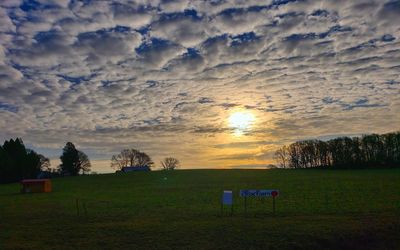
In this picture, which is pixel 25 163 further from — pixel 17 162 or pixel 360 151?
pixel 360 151

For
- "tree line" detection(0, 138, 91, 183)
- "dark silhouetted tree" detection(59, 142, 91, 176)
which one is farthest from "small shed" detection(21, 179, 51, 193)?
"dark silhouetted tree" detection(59, 142, 91, 176)

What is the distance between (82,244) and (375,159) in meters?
130

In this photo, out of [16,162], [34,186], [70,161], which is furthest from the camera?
[70,161]

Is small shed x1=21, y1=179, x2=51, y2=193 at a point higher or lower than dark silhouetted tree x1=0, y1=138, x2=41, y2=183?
lower

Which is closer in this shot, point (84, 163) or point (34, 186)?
point (34, 186)

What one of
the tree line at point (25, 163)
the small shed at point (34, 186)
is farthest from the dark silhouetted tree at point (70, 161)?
the small shed at point (34, 186)

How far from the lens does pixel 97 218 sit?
30.3 m

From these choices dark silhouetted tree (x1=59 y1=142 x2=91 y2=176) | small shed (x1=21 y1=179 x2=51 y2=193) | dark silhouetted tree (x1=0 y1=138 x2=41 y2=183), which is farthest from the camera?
dark silhouetted tree (x1=59 y1=142 x2=91 y2=176)

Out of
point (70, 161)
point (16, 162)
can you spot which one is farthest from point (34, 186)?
point (70, 161)

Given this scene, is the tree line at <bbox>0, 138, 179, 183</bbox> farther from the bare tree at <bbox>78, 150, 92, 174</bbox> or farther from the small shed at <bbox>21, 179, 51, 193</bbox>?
the small shed at <bbox>21, 179, 51, 193</bbox>

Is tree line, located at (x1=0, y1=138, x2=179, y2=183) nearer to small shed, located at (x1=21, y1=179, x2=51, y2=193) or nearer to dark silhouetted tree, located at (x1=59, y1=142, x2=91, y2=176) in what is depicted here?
dark silhouetted tree, located at (x1=59, y1=142, x2=91, y2=176)

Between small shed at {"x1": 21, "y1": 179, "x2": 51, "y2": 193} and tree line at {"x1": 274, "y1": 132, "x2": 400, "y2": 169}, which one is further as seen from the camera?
tree line at {"x1": 274, "y1": 132, "x2": 400, "y2": 169}

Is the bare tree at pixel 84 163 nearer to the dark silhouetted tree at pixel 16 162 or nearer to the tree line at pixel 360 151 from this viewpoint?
the dark silhouetted tree at pixel 16 162

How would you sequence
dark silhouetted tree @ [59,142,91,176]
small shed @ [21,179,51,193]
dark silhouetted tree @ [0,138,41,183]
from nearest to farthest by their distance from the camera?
small shed @ [21,179,51,193] → dark silhouetted tree @ [0,138,41,183] → dark silhouetted tree @ [59,142,91,176]
